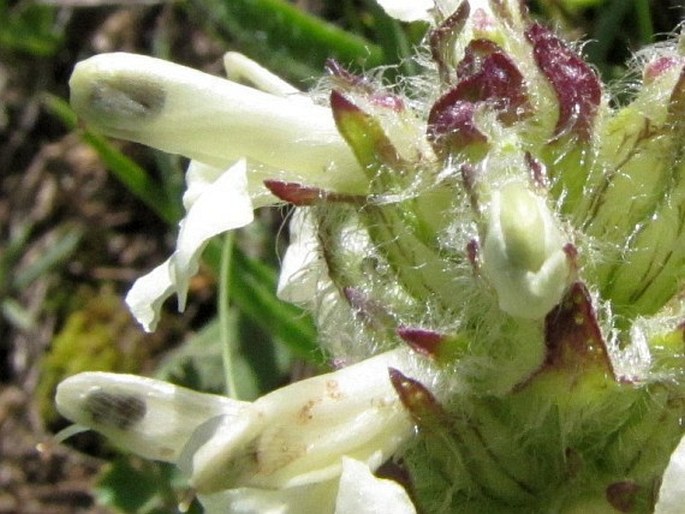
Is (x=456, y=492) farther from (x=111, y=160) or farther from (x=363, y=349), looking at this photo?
(x=111, y=160)

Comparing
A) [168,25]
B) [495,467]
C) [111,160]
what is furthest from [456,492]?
[168,25]

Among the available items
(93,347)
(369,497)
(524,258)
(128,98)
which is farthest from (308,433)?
(93,347)

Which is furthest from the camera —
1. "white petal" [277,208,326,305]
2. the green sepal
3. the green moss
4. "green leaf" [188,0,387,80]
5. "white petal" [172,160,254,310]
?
the green moss

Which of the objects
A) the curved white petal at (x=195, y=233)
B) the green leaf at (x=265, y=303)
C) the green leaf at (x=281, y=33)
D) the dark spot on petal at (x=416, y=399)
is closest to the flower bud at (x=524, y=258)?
the dark spot on petal at (x=416, y=399)

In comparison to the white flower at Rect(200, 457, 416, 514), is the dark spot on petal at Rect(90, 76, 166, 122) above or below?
above

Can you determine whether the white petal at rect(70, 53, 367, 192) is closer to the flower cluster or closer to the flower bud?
the flower cluster

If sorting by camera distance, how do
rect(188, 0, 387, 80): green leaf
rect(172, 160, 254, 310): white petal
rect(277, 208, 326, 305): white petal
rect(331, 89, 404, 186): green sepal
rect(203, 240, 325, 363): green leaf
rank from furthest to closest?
rect(188, 0, 387, 80): green leaf, rect(203, 240, 325, 363): green leaf, rect(277, 208, 326, 305): white petal, rect(331, 89, 404, 186): green sepal, rect(172, 160, 254, 310): white petal

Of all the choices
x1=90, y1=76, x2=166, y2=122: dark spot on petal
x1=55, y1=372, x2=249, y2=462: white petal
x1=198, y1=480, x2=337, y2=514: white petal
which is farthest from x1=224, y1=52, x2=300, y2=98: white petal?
x1=198, y1=480, x2=337, y2=514: white petal

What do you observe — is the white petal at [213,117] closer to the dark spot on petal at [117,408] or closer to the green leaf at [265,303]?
the dark spot on petal at [117,408]
